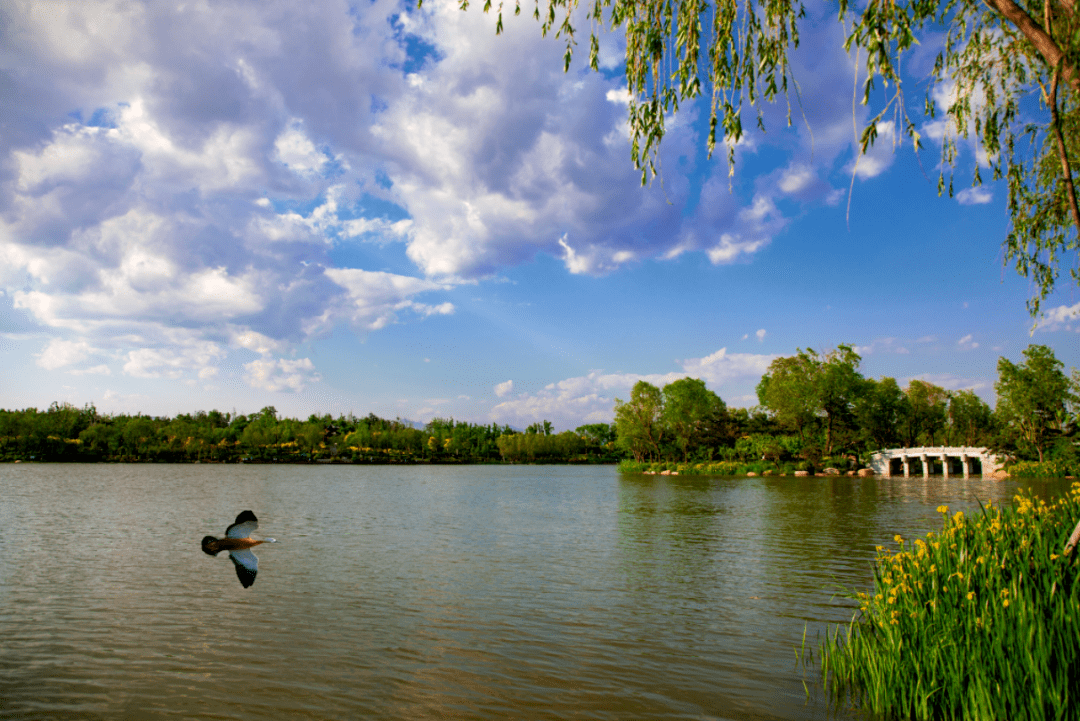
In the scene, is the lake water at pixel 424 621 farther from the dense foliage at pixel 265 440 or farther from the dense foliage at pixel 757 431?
the dense foliage at pixel 265 440

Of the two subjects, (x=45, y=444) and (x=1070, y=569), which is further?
(x=45, y=444)

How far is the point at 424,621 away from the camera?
10.7 metres

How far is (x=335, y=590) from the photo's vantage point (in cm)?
1298

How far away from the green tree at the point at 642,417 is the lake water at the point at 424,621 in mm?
68259

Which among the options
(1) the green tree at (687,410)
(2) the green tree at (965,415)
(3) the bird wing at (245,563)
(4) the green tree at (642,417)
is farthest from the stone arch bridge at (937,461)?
(3) the bird wing at (245,563)

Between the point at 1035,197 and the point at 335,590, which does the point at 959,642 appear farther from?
the point at 335,590

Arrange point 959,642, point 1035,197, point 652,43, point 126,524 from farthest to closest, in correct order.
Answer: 1. point 126,524
2. point 1035,197
3. point 652,43
4. point 959,642

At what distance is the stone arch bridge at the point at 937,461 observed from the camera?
67.4 meters

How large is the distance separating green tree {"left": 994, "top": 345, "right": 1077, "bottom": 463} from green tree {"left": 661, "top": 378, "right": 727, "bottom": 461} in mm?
36303

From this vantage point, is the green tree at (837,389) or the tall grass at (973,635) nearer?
the tall grass at (973,635)

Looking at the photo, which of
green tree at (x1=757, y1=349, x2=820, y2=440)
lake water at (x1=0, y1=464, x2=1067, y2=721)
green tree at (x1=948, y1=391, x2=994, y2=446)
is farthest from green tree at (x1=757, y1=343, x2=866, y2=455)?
lake water at (x1=0, y1=464, x2=1067, y2=721)

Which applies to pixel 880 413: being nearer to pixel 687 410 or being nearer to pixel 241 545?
pixel 687 410

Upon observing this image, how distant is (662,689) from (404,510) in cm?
2618

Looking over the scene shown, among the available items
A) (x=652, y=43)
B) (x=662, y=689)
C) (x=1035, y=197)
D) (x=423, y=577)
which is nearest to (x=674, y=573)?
(x=423, y=577)
